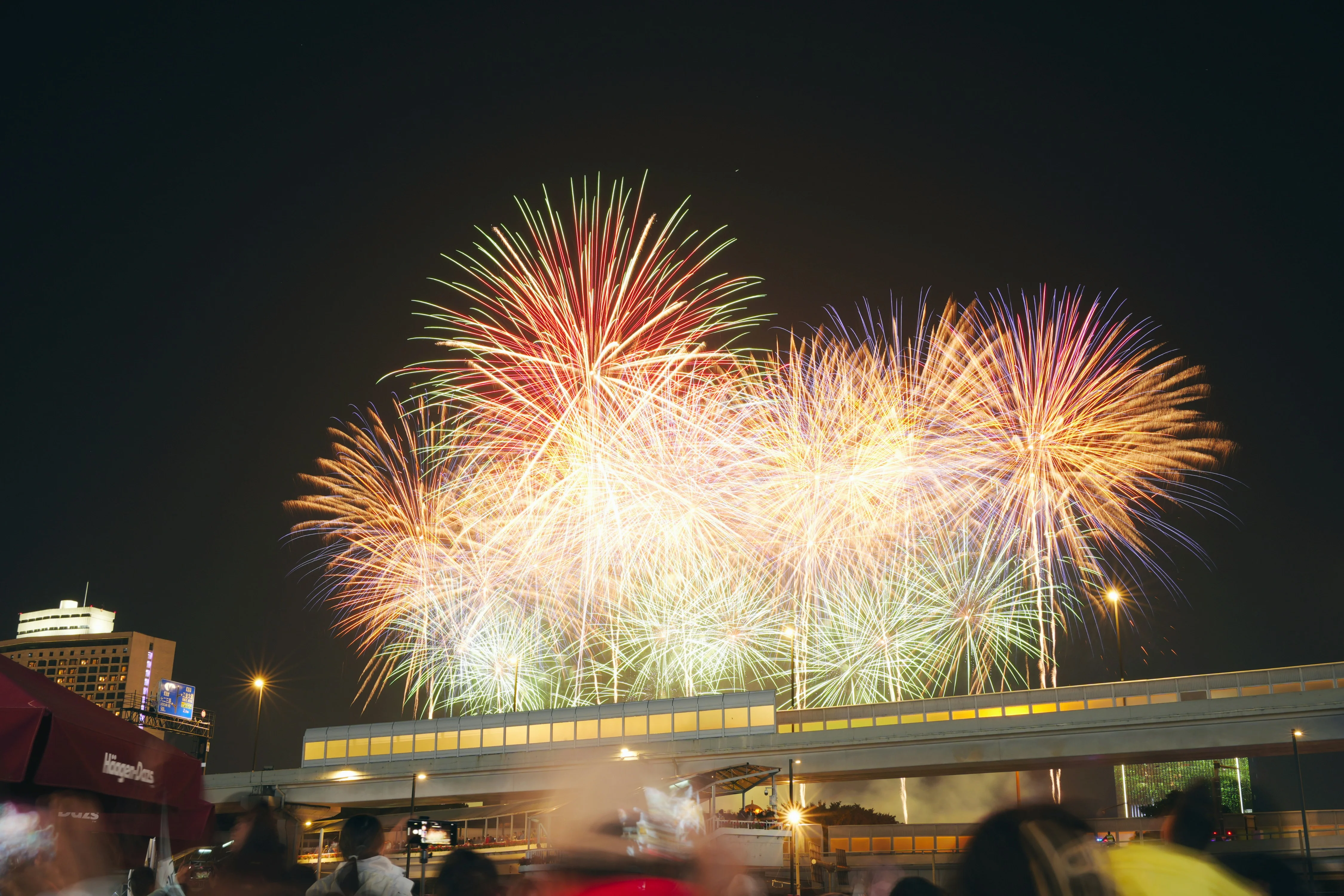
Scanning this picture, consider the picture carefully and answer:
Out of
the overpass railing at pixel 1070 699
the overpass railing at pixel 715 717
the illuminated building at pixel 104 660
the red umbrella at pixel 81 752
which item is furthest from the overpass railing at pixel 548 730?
the illuminated building at pixel 104 660

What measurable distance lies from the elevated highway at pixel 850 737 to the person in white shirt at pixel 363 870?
2986 cm

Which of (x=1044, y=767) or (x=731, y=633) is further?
(x=1044, y=767)

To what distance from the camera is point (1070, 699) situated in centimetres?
5172

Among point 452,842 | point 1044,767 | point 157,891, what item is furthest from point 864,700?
point 157,891

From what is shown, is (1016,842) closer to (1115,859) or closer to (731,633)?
(1115,859)

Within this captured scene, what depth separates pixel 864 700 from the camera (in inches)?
2044

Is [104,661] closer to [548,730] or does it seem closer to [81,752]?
[548,730]

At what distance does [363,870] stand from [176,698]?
87941mm

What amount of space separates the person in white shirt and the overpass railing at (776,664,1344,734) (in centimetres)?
4691

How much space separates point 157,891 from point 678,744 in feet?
175

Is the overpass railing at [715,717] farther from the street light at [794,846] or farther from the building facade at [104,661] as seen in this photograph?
the building facade at [104,661]

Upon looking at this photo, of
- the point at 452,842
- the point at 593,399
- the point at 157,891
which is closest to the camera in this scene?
the point at 157,891

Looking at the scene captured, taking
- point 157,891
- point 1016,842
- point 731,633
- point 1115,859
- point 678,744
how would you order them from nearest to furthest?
point 1016,842 < point 1115,859 < point 157,891 < point 731,633 < point 678,744

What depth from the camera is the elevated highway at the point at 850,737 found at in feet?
156
